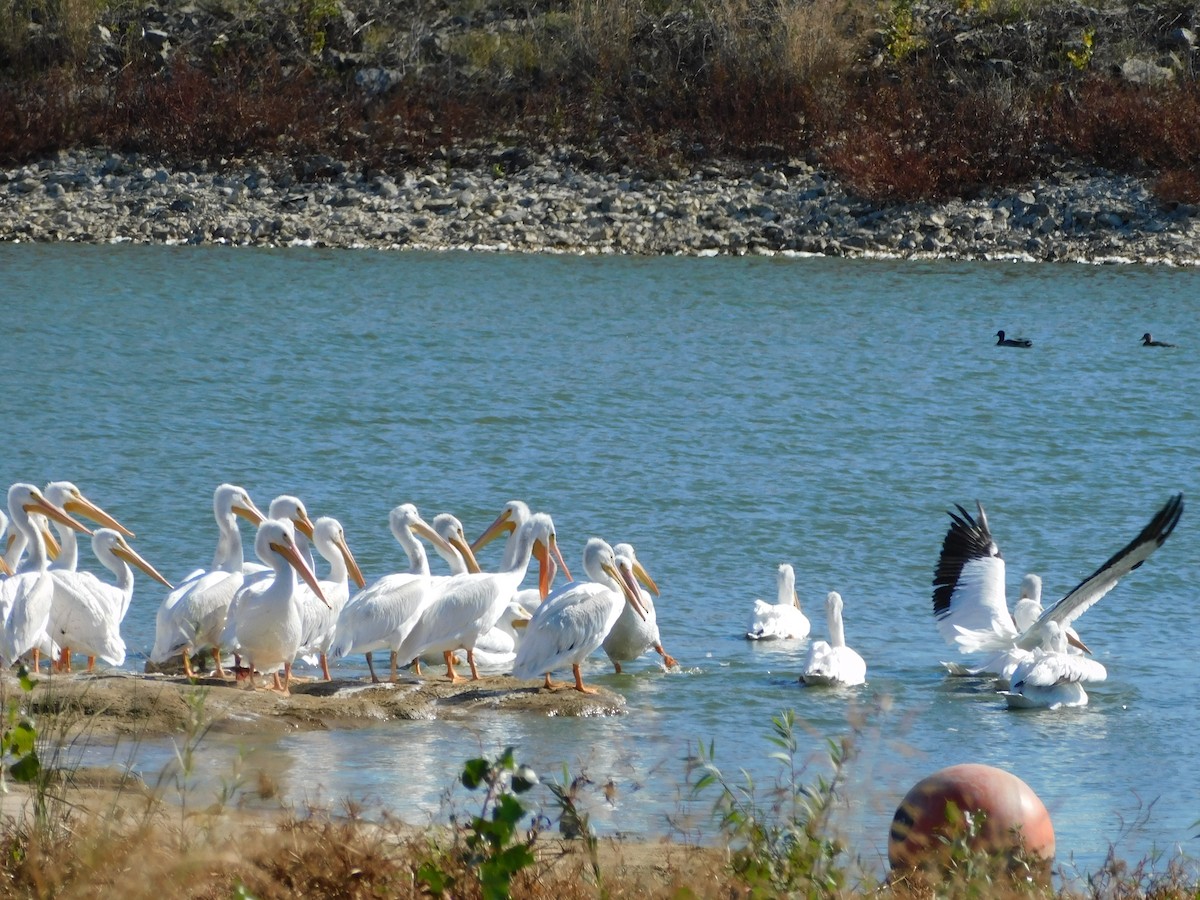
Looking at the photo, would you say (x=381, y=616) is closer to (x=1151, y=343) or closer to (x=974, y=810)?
(x=974, y=810)

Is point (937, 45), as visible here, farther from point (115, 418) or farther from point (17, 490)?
point (17, 490)

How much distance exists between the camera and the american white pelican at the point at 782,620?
27.9ft

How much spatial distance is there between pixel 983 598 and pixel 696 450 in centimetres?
587

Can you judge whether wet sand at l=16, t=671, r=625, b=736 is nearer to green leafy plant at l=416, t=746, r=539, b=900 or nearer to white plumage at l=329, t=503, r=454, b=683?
white plumage at l=329, t=503, r=454, b=683

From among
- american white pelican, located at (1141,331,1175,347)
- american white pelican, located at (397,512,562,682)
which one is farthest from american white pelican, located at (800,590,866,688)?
american white pelican, located at (1141,331,1175,347)

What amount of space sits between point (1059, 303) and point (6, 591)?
1660cm

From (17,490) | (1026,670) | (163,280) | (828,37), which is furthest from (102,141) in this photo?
(1026,670)

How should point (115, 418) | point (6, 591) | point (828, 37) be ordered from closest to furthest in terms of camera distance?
point (6, 591) < point (115, 418) < point (828, 37)

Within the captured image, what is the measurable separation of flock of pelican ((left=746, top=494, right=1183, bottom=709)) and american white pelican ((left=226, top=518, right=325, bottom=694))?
211cm

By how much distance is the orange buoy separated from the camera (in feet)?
14.4

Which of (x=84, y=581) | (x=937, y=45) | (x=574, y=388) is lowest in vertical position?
(x=574, y=388)

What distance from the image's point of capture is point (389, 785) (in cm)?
594

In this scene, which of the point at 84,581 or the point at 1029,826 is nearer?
the point at 1029,826

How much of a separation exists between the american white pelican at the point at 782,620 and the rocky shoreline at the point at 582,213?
1628 cm
